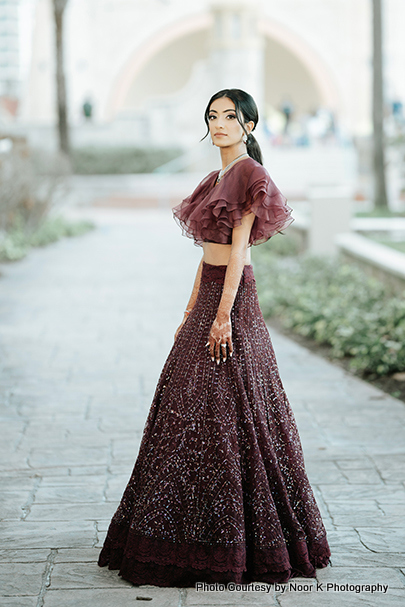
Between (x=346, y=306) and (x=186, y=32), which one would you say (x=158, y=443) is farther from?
(x=186, y=32)

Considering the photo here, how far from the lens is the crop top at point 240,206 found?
296 centimetres

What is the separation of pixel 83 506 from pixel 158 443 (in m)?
0.95

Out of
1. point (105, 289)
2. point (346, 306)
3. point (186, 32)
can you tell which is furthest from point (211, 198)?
point (186, 32)

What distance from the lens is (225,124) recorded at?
3.00 m

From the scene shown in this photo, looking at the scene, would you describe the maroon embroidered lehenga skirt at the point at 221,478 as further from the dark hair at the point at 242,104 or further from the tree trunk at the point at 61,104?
the tree trunk at the point at 61,104

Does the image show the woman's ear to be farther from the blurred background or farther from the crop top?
the blurred background

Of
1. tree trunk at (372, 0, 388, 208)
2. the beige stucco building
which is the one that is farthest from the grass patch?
the beige stucco building

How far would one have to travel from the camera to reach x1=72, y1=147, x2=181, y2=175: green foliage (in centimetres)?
2447

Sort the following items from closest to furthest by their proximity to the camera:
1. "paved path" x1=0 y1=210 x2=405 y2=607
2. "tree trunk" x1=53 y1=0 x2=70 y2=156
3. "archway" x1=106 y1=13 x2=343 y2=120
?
"paved path" x1=0 y1=210 x2=405 y2=607
"tree trunk" x1=53 y1=0 x2=70 y2=156
"archway" x1=106 y1=13 x2=343 y2=120

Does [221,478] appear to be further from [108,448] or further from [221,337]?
[108,448]

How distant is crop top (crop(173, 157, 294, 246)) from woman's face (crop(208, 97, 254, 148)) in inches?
3.9

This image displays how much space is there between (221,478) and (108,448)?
5.92ft

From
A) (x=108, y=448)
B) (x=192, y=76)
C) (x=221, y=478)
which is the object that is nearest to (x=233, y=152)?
(x=221, y=478)

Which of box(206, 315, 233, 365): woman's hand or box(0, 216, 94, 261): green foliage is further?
box(0, 216, 94, 261): green foliage
